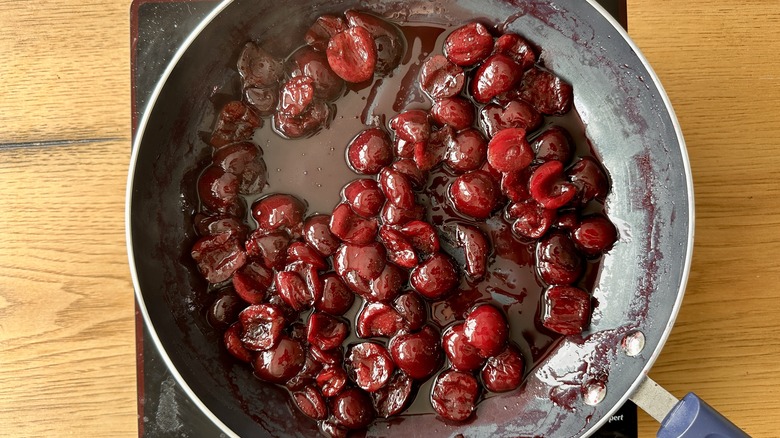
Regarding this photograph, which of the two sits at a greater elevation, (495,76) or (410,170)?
(495,76)

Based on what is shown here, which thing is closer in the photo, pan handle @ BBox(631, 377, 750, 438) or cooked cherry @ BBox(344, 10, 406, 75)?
pan handle @ BBox(631, 377, 750, 438)

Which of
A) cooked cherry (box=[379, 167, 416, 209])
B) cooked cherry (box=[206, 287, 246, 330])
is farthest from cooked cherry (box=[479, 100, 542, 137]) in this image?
cooked cherry (box=[206, 287, 246, 330])

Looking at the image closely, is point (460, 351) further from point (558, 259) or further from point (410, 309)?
point (558, 259)

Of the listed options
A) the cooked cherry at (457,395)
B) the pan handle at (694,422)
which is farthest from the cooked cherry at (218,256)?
the pan handle at (694,422)

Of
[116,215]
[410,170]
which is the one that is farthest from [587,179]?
[116,215]

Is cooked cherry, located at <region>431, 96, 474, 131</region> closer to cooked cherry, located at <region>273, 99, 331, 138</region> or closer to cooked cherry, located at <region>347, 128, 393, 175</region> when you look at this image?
cooked cherry, located at <region>347, 128, 393, 175</region>

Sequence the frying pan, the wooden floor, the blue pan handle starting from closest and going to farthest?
the blue pan handle < the frying pan < the wooden floor
